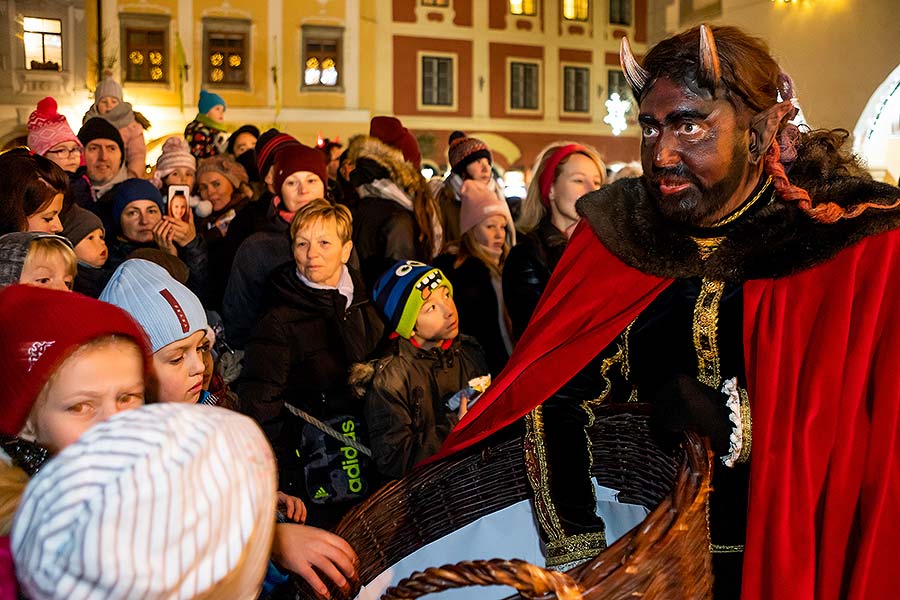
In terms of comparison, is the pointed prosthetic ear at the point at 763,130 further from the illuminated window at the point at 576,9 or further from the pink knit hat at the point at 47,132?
the illuminated window at the point at 576,9

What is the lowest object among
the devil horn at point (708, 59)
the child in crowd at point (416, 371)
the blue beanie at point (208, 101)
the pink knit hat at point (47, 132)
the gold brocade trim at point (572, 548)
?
the gold brocade trim at point (572, 548)

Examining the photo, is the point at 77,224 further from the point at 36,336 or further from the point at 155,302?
the point at 36,336

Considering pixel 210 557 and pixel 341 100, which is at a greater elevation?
pixel 341 100

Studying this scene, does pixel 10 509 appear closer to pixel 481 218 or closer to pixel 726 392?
pixel 726 392

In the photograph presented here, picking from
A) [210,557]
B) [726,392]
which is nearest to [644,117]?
[726,392]

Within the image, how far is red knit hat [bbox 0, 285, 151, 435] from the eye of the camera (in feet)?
6.06

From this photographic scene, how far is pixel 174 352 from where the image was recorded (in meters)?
2.83

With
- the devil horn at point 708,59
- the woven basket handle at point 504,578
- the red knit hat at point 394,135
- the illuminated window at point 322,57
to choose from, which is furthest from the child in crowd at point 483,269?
the illuminated window at point 322,57

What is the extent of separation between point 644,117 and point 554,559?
1.16m

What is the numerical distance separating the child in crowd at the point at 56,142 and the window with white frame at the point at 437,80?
74.5 ft

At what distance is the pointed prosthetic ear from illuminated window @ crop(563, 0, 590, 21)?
95.5 feet

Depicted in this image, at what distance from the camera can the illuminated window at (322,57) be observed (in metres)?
26.3

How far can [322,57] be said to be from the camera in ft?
86.7

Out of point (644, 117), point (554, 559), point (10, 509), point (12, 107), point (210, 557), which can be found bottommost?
point (554, 559)
